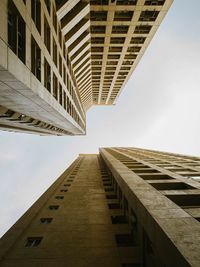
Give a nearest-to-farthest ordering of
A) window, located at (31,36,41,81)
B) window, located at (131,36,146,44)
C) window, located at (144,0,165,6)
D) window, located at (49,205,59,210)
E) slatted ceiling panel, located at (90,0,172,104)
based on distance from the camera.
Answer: window, located at (31,36,41,81), window, located at (49,205,59,210), window, located at (144,0,165,6), slatted ceiling panel, located at (90,0,172,104), window, located at (131,36,146,44)

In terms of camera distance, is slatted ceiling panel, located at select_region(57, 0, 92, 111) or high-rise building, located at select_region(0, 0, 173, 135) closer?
high-rise building, located at select_region(0, 0, 173, 135)

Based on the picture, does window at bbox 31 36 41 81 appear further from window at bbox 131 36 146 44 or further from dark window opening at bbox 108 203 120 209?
window at bbox 131 36 146 44

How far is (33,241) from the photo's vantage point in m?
18.6

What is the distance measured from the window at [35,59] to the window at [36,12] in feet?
5.50

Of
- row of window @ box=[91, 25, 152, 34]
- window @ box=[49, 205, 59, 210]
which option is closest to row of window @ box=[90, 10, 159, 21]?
row of window @ box=[91, 25, 152, 34]

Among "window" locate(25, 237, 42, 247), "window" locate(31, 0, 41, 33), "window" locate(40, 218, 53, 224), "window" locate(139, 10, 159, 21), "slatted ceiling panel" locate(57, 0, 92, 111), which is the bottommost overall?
"window" locate(25, 237, 42, 247)

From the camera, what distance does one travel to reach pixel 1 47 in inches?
398

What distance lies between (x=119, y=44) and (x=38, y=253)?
104 ft

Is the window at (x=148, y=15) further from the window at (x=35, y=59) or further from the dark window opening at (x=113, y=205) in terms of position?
the dark window opening at (x=113, y=205)

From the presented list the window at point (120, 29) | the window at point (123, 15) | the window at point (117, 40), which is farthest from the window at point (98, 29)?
the window at point (117, 40)

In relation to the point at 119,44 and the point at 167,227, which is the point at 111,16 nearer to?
the point at 119,44

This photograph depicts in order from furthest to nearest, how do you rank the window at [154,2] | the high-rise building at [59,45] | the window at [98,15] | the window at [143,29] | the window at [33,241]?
the window at [143,29] < the window at [98,15] < the window at [154,2] < the window at [33,241] < the high-rise building at [59,45]

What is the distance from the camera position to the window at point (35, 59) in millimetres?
16219

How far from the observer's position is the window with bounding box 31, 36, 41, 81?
1622 cm
